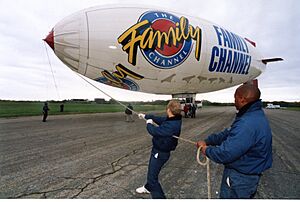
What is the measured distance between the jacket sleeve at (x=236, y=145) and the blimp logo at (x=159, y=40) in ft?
19.0

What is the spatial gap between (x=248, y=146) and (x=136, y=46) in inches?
234

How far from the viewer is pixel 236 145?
66.3 inches

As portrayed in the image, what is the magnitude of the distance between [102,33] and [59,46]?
5.30 feet

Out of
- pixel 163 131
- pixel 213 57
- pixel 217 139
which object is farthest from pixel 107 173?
pixel 213 57

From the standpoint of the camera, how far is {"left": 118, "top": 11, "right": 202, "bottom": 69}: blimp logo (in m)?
6.89

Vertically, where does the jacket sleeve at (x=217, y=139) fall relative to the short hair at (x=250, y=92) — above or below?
below

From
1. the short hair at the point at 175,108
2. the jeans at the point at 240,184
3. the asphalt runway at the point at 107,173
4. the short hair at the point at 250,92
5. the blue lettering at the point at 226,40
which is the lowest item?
the asphalt runway at the point at 107,173

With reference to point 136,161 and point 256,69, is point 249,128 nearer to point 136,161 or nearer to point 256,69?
point 136,161

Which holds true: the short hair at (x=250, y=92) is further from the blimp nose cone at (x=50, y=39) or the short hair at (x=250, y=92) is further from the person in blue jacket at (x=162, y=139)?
the blimp nose cone at (x=50, y=39)

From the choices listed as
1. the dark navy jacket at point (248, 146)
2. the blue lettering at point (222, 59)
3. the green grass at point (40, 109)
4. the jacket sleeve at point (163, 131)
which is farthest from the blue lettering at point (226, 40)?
the green grass at point (40, 109)

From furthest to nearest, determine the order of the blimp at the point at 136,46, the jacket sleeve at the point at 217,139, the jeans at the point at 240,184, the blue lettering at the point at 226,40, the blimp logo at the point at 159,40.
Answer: the blue lettering at the point at 226,40 → the blimp logo at the point at 159,40 → the blimp at the point at 136,46 → the jacket sleeve at the point at 217,139 → the jeans at the point at 240,184

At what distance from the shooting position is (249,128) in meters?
1.71

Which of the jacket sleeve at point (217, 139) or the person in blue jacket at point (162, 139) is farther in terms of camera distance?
the person in blue jacket at point (162, 139)

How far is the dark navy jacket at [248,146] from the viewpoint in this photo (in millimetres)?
1695
